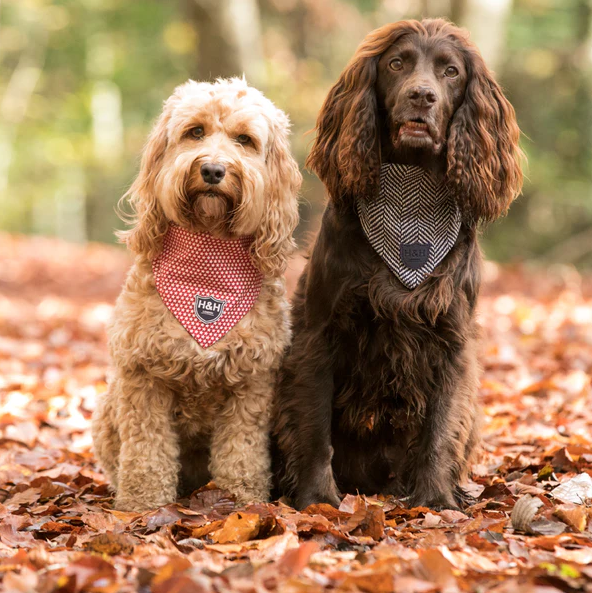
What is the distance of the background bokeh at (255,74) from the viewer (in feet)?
35.4

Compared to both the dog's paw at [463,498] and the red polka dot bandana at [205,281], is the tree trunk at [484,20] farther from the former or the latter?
the dog's paw at [463,498]

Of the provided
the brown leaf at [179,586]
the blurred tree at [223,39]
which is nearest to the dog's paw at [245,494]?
the brown leaf at [179,586]

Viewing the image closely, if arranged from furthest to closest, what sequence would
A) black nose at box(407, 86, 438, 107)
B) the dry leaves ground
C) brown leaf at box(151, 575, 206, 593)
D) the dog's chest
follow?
1. the dog's chest
2. black nose at box(407, 86, 438, 107)
3. the dry leaves ground
4. brown leaf at box(151, 575, 206, 593)

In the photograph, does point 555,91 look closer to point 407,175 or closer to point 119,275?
point 119,275

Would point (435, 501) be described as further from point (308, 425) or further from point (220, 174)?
point (220, 174)

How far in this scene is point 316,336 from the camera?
3568 millimetres

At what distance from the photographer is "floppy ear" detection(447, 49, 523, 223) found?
3424 mm

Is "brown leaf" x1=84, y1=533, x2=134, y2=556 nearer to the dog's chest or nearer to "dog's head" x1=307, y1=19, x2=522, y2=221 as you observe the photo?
the dog's chest

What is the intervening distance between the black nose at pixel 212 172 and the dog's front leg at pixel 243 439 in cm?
89

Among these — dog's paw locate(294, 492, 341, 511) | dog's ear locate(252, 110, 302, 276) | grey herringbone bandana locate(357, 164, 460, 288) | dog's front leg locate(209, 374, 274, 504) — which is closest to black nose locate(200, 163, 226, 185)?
dog's ear locate(252, 110, 302, 276)

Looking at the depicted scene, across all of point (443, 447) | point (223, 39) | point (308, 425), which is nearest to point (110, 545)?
point (308, 425)

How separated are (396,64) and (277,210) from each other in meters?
0.82

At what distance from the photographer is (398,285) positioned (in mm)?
3445

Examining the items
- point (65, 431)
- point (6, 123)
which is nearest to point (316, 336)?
point (65, 431)
